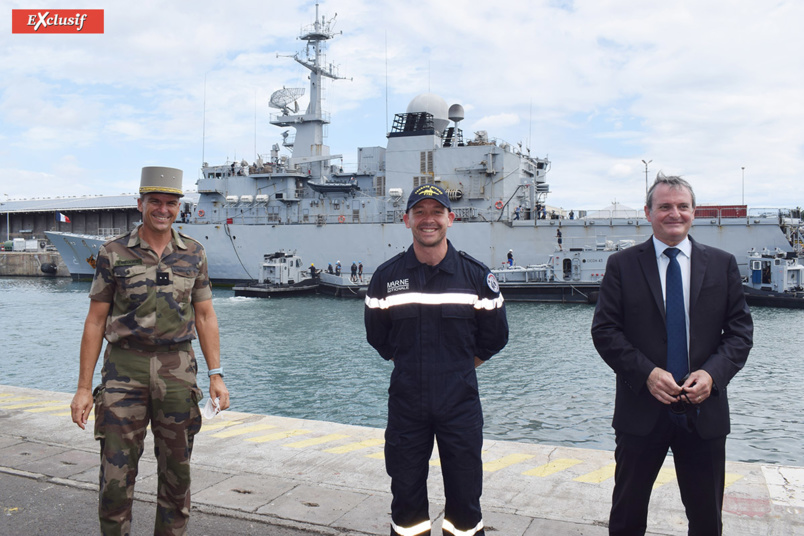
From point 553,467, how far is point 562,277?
23874mm

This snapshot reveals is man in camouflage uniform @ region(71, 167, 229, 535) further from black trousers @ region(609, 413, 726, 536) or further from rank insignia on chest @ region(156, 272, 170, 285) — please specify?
black trousers @ region(609, 413, 726, 536)

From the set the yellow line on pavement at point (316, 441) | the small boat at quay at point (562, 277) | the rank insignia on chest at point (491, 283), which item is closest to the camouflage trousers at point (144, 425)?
the rank insignia on chest at point (491, 283)

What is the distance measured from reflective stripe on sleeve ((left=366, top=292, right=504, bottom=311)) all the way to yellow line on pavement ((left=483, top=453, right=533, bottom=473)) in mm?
1991

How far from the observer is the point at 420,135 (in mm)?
32531

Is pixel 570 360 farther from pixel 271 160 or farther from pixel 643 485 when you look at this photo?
pixel 271 160

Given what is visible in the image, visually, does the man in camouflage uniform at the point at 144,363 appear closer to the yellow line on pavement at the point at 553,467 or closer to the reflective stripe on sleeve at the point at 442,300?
the reflective stripe on sleeve at the point at 442,300

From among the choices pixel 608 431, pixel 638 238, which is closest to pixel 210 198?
pixel 638 238

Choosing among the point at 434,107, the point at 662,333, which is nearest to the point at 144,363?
the point at 662,333

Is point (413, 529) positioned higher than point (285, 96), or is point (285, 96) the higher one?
point (285, 96)

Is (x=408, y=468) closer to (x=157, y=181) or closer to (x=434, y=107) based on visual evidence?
(x=157, y=181)

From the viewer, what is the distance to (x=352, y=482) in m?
4.25

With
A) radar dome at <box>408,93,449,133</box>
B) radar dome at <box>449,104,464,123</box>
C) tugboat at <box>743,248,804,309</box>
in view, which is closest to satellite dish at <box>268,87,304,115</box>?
radar dome at <box>408,93,449,133</box>

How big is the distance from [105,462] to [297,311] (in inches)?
827

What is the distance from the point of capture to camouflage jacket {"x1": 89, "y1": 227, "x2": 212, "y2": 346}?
118 inches
